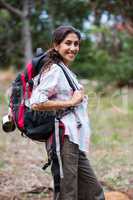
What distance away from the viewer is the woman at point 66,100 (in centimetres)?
328

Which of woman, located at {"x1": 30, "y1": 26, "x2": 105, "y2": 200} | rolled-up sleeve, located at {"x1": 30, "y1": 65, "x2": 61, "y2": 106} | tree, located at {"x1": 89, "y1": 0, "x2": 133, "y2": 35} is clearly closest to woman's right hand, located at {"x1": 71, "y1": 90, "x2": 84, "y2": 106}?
woman, located at {"x1": 30, "y1": 26, "x2": 105, "y2": 200}

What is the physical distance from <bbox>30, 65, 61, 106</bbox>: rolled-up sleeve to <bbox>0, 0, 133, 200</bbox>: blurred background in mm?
1715

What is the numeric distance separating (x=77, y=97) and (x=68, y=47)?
340 mm

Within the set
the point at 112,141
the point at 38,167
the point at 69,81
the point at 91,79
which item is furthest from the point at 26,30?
the point at 69,81

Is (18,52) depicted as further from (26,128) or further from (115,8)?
(26,128)

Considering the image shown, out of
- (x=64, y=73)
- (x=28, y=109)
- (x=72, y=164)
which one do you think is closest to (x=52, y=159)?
(x=72, y=164)

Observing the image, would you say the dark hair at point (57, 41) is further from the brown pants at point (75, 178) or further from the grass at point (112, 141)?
the grass at point (112, 141)

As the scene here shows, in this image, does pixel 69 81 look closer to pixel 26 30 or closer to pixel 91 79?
pixel 26 30

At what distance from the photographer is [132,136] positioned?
7.98 meters

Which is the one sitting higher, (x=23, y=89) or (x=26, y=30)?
(x=26, y=30)

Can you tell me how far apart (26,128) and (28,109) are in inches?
5.1

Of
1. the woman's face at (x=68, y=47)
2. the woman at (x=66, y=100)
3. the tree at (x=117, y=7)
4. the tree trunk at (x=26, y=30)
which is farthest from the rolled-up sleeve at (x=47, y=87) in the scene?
the tree trunk at (x=26, y=30)

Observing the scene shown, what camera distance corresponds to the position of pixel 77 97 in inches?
131

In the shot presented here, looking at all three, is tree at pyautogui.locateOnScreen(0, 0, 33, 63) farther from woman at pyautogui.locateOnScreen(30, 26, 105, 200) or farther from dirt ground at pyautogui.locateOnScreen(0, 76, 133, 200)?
woman at pyautogui.locateOnScreen(30, 26, 105, 200)
